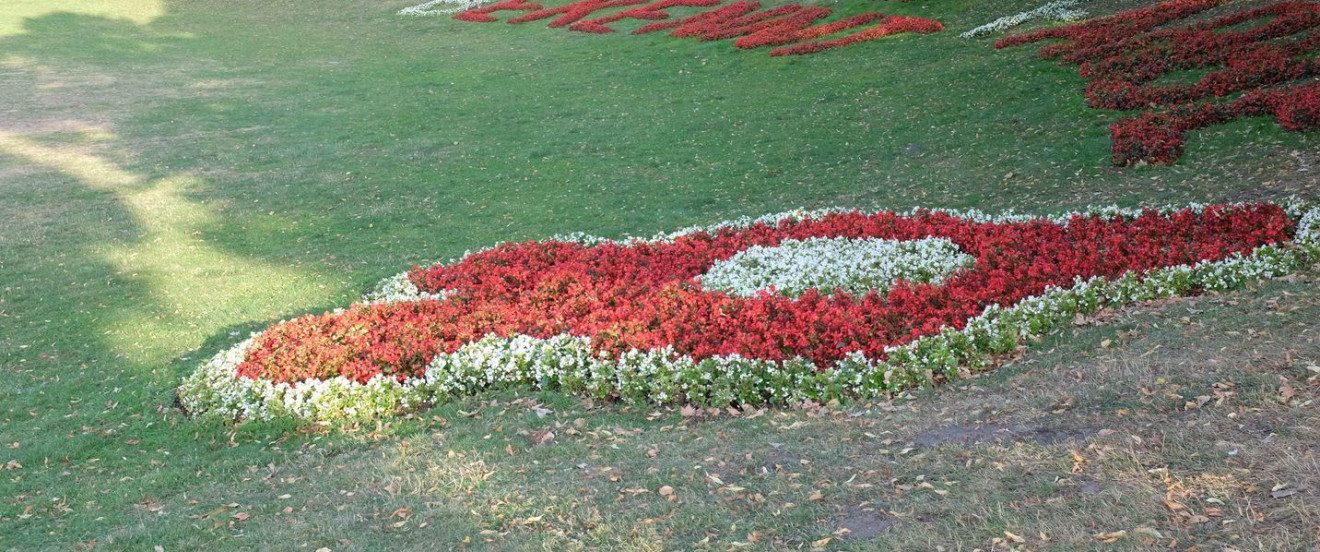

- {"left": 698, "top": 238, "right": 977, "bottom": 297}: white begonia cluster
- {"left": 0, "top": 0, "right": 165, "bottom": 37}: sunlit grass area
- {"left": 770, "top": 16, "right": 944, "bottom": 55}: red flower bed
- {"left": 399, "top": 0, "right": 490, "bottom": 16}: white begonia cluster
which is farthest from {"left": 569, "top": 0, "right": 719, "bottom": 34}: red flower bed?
{"left": 698, "top": 238, "right": 977, "bottom": 297}: white begonia cluster

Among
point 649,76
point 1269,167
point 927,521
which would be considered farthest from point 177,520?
point 649,76

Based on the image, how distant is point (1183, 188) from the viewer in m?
13.2

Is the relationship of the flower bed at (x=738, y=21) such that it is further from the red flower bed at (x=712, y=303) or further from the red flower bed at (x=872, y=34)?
the red flower bed at (x=712, y=303)

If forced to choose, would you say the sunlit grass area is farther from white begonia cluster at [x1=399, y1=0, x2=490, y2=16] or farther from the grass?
white begonia cluster at [x1=399, y1=0, x2=490, y2=16]

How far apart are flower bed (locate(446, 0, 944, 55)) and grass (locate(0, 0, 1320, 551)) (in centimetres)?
106

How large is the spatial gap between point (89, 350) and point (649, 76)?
54.3 ft

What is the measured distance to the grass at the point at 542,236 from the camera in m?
6.05

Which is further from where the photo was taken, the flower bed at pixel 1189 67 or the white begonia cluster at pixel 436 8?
the white begonia cluster at pixel 436 8

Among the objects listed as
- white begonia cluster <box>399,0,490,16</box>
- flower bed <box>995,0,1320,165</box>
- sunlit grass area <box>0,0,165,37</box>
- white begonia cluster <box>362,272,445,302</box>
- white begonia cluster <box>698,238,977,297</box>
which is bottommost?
white begonia cluster <box>362,272,445,302</box>

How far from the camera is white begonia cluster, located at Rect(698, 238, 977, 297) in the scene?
11.0 meters

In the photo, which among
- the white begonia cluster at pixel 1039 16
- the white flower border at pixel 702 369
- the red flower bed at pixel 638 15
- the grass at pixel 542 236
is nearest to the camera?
the grass at pixel 542 236

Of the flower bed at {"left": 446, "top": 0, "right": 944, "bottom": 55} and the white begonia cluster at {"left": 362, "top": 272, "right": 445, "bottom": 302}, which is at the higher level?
the flower bed at {"left": 446, "top": 0, "right": 944, "bottom": 55}

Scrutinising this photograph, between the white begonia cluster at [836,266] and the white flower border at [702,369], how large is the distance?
1.67 m

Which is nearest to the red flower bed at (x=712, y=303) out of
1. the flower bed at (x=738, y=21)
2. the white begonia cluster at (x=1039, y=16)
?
the white begonia cluster at (x=1039, y=16)
